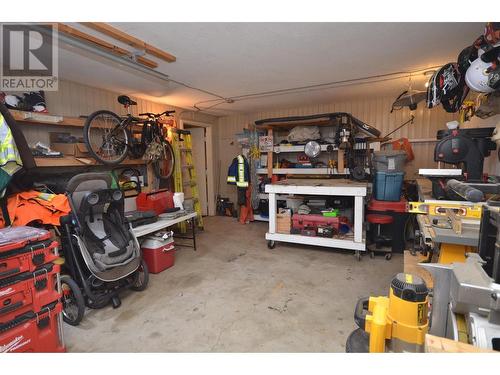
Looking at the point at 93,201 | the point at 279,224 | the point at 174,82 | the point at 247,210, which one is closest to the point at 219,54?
the point at 174,82

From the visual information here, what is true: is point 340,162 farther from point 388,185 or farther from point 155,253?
point 155,253

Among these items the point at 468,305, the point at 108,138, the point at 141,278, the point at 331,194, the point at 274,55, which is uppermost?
the point at 274,55

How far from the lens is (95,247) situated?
8.00 feet

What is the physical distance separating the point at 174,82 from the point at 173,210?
1.80 m

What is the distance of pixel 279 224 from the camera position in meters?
4.01

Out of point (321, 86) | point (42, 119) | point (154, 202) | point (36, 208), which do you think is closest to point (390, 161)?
point (321, 86)

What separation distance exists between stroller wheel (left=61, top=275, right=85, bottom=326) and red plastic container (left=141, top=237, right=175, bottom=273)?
944 millimetres

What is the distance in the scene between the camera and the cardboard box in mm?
3309

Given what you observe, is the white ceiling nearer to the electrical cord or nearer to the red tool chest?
the electrical cord

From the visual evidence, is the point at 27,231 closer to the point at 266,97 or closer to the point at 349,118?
the point at 266,97

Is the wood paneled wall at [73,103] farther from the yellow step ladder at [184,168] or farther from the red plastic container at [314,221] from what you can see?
the red plastic container at [314,221]

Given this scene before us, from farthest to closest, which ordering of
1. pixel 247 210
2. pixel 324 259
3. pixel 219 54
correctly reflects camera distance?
pixel 247 210, pixel 324 259, pixel 219 54

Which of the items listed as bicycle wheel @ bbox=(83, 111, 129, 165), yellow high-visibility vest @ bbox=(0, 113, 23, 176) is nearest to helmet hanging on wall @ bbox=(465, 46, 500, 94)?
yellow high-visibility vest @ bbox=(0, 113, 23, 176)

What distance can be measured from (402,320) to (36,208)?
3.08 meters
